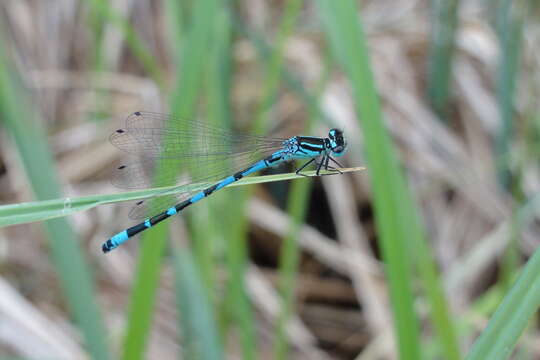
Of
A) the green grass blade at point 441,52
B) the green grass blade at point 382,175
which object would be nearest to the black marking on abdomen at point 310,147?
the green grass blade at point 382,175

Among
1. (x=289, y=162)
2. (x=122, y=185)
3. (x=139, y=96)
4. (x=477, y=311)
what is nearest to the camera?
(x=122, y=185)

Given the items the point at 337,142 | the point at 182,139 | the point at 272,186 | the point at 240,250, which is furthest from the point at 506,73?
the point at 182,139

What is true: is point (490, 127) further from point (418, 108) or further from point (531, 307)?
point (531, 307)

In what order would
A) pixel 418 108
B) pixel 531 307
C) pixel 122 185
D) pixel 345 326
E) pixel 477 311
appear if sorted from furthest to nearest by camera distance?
pixel 418 108 → pixel 345 326 → pixel 477 311 → pixel 122 185 → pixel 531 307

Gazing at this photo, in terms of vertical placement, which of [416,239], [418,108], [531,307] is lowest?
[531,307]

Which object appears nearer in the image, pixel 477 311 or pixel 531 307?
pixel 531 307

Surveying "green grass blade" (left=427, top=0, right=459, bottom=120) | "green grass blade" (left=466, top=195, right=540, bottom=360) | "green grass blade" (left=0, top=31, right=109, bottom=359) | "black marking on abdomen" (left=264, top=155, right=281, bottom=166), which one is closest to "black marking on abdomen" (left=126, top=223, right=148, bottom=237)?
"green grass blade" (left=0, top=31, right=109, bottom=359)

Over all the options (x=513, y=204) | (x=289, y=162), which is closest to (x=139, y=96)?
(x=289, y=162)

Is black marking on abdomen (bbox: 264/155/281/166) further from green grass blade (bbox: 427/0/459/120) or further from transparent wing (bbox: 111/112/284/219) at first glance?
green grass blade (bbox: 427/0/459/120)
